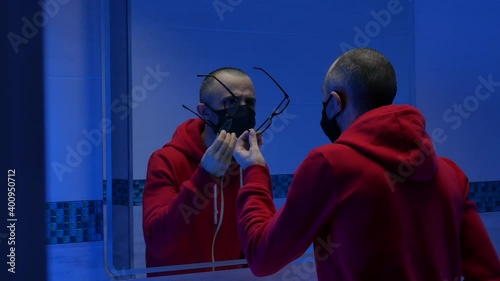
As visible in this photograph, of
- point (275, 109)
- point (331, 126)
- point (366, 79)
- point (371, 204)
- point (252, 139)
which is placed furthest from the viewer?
point (275, 109)

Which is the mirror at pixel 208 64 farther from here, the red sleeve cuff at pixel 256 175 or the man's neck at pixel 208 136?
the red sleeve cuff at pixel 256 175

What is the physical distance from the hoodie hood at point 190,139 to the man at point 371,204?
1.59ft

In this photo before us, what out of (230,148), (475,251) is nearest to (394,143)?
(475,251)

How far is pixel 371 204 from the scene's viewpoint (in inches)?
41.3

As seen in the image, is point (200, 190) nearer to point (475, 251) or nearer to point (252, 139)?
point (252, 139)

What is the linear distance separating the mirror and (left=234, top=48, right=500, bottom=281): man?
0.52 m

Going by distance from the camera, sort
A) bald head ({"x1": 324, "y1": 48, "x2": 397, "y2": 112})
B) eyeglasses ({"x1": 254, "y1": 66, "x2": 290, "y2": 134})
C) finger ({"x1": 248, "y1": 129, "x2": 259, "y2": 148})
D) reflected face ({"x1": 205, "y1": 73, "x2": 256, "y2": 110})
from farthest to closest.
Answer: eyeglasses ({"x1": 254, "y1": 66, "x2": 290, "y2": 134}), reflected face ({"x1": 205, "y1": 73, "x2": 256, "y2": 110}), finger ({"x1": 248, "y1": 129, "x2": 259, "y2": 148}), bald head ({"x1": 324, "y1": 48, "x2": 397, "y2": 112})

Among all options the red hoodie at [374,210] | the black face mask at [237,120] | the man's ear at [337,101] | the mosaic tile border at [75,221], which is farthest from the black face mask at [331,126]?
the mosaic tile border at [75,221]

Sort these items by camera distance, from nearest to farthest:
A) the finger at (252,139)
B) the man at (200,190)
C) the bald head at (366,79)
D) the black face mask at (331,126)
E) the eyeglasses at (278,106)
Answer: the bald head at (366,79) < the black face mask at (331,126) < the finger at (252,139) < the man at (200,190) < the eyeglasses at (278,106)

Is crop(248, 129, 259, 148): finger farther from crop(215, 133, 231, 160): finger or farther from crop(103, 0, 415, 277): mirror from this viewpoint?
crop(103, 0, 415, 277): mirror

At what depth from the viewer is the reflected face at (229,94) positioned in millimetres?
1634

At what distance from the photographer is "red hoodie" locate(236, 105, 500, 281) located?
1052mm

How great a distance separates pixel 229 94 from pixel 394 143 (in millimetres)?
655

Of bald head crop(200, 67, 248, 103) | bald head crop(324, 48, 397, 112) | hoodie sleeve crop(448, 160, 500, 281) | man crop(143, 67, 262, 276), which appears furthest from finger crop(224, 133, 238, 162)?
hoodie sleeve crop(448, 160, 500, 281)
